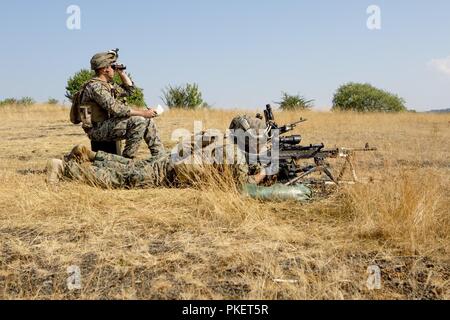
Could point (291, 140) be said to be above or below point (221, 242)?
above

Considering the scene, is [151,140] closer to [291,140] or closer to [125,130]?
[125,130]

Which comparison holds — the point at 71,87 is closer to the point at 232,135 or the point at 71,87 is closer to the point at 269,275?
the point at 232,135

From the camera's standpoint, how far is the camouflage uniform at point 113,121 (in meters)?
6.14

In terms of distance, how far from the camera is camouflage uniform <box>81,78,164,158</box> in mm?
6137

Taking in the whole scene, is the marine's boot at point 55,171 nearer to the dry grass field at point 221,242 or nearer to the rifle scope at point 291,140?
the dry grass field at point 221,242

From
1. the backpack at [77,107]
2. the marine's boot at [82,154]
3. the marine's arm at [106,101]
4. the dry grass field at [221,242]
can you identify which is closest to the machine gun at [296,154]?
the dry grass field at [221,242]

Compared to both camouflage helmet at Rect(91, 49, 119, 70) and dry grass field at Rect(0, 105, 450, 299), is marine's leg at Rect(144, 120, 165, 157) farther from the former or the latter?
dry grass field at Rect(0, 105, 450, 299)

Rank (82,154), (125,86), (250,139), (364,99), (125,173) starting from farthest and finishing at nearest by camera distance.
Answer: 1. (364,99)
2. (125,86)
3. (82,154)
4. (125,173)
5. (250,139)

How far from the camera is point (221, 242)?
11.9ft

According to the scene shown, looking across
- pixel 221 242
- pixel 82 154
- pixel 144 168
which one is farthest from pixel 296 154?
pixel 82 154

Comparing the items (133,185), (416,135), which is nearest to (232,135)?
(133,185)

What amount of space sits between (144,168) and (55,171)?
1.01 metres

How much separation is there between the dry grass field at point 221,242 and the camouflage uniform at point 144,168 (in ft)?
0.69

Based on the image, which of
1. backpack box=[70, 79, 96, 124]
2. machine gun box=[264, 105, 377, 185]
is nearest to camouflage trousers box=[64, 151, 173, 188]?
backpack box=[70, 79, 96, 124]
